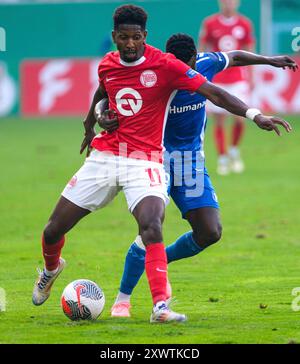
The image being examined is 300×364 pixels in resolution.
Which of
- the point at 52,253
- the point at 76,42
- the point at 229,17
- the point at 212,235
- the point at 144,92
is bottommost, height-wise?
the point at 52,253

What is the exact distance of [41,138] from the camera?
26.4 metres

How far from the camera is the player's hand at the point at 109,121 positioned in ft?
26.6

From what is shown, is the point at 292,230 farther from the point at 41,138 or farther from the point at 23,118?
the point at 23,118

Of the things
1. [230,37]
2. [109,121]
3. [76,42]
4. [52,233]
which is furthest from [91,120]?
[76,42]

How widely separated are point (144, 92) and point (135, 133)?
31cm

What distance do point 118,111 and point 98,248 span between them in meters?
4.19

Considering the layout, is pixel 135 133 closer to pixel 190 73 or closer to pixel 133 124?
pixel 133 124

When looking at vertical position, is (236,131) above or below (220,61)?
above

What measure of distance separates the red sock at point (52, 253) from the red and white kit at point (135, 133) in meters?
0.45

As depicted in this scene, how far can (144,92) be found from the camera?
8094 mm

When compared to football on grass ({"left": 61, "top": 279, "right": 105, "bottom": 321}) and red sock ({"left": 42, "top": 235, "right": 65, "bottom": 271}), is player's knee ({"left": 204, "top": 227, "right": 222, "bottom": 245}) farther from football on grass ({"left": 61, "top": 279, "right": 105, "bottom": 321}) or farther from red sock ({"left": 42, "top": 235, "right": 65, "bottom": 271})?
red sock ({"left": 42, "top": 235, "right": 65, "bottom": 271})

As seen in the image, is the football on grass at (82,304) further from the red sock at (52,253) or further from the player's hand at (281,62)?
the player's hand at (281,62)

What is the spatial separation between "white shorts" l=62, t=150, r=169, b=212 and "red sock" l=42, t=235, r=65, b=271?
0.44 meters
